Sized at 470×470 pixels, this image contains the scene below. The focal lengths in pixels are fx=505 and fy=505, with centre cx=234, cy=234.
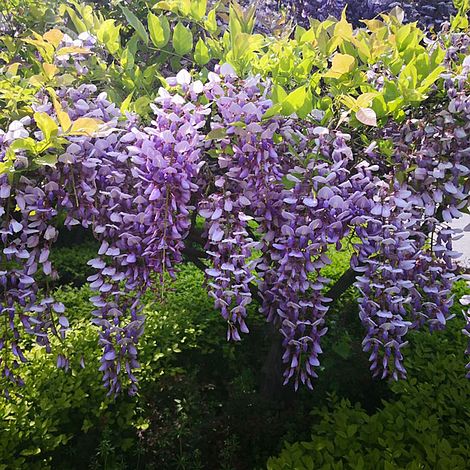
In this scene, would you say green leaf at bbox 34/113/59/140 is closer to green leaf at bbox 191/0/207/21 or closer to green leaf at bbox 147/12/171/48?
green leaf at bbox 147/12/171/48

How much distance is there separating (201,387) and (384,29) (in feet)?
6.00

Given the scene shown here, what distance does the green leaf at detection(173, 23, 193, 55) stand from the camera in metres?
1.97

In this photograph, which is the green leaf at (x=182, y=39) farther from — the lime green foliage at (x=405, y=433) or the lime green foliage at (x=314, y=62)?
the lime green foliage at (x=405, y=433)

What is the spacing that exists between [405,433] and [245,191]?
125 centimetres

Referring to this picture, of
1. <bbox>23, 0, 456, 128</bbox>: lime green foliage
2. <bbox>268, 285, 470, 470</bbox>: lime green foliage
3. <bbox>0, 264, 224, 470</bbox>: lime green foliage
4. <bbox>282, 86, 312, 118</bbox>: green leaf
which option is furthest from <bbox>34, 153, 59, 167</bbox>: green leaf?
<bbox>268, 285, 470, 470</bbox>: lime green foliage

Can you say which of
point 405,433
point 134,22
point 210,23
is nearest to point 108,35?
point 134,22

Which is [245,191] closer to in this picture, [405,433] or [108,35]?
[108,35]

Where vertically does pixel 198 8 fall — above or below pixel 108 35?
above

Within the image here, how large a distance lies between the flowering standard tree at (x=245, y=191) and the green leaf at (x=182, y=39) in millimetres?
320

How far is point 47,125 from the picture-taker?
1.45 m

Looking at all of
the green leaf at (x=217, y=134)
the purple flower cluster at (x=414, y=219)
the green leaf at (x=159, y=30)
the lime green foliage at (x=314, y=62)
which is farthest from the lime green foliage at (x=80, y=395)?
the green leaf at (x=159, y=30)

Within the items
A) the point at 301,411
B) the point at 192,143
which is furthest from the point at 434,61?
the point at 301,411

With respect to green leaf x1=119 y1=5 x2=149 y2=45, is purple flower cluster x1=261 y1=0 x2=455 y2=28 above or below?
below

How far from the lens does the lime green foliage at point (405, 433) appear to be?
6.07 feet
